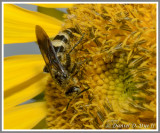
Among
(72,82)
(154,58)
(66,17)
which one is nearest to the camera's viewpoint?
(154,58)

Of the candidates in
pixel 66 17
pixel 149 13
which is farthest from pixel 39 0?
pixel 149 13

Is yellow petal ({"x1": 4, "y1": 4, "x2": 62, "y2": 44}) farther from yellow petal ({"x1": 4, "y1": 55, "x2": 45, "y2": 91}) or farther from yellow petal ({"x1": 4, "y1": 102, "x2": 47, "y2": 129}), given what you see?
yellow petal ({"x1": 4, "y1": 102, "x2": 47, "y2": 129})

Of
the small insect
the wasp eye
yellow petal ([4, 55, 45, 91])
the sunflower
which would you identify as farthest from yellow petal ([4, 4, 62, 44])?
the wasp eye

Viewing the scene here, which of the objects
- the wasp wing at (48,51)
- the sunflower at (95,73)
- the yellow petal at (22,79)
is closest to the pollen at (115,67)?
the sunflower at (95,73)

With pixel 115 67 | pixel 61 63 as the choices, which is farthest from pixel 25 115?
pixel 115 67

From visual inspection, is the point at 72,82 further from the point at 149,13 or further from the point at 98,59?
the point at 149,13
